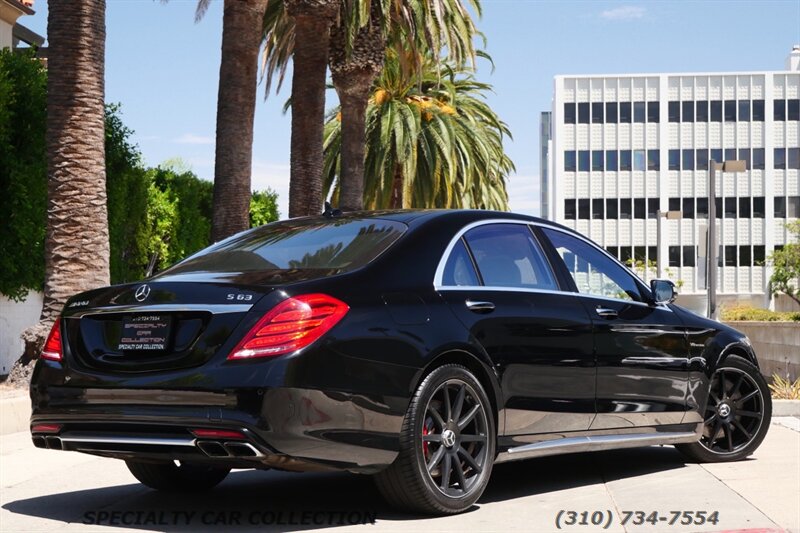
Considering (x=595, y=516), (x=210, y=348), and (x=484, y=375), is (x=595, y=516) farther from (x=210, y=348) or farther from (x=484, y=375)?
(x=210, y=348)

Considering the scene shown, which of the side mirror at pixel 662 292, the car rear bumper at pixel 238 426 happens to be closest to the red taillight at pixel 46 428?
the car rear bumper at pixel 238 426

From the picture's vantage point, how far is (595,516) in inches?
273

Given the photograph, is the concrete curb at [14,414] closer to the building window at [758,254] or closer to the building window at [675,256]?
the building window at [675,256]

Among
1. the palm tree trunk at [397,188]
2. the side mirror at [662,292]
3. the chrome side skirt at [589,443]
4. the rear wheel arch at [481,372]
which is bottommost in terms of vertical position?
the chrome side skirt at [589,443]

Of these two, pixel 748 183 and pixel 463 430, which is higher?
pixel 748 183

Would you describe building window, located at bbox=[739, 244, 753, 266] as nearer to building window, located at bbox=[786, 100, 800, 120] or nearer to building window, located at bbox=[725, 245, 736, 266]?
building window, located at bbox=[725, 245, 736, 266]

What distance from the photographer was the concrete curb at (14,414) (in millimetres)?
12156

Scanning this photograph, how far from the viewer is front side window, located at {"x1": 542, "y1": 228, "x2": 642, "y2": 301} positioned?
8102 millimetres

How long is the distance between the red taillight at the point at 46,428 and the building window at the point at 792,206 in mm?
95349

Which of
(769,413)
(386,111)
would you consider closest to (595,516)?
(769,413)

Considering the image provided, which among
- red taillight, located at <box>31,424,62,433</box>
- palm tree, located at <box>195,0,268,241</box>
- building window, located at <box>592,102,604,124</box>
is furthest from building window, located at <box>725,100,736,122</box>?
red taillight, located at <box>31,424,62,433</box>

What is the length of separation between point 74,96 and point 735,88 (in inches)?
3464

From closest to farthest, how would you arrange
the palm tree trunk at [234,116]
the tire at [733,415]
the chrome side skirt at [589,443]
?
1. the chrome side skirt at [589,443]
2. the tire at [733,415]
3. the palm tree trunk at [234,116]

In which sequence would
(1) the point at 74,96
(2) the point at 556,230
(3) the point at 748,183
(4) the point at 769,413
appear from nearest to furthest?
(2) the point at 556,230, (4) the point at 769,413, (1) the point at 74,96, (3) the point at 748,183
